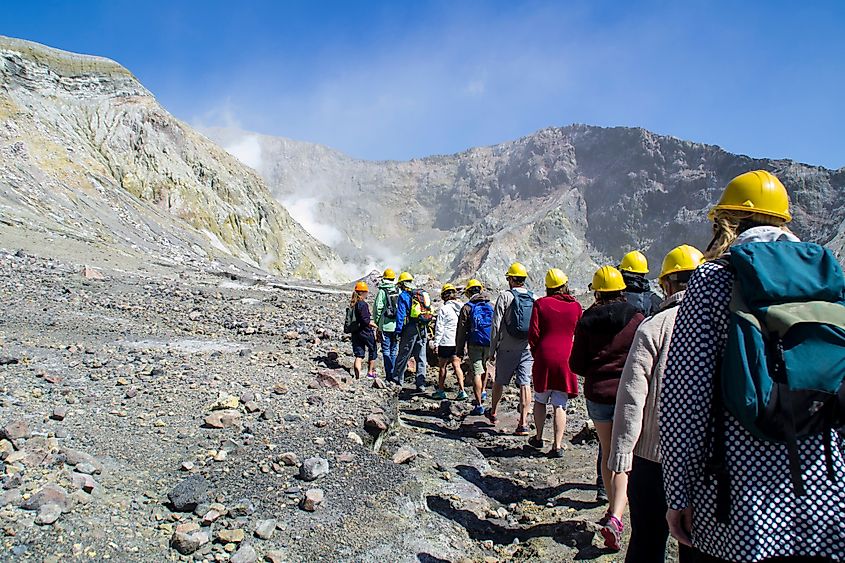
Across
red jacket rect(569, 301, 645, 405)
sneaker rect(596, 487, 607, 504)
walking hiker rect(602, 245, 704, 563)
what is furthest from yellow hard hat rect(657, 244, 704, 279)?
sneaker rect(596, 487, 607, 504)

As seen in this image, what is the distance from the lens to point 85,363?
6164mm

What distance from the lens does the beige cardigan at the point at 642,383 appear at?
116 inches

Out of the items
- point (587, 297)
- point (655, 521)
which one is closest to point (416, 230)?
point (587, 297)

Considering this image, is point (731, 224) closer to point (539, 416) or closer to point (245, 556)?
point (245, 556)

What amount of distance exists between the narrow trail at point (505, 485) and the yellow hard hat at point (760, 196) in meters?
2.73

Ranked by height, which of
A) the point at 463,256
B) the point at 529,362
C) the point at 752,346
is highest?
the point at 463,256

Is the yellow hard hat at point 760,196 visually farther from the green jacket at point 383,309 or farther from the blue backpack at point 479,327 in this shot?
the green jacket at point 383,309

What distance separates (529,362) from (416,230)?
9954 cm

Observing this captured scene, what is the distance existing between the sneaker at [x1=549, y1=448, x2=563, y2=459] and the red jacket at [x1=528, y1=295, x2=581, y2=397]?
0.74 meters

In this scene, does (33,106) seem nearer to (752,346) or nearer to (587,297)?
(587,297)

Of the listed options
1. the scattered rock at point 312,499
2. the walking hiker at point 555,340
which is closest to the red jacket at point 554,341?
the walking hiker at point 555,340

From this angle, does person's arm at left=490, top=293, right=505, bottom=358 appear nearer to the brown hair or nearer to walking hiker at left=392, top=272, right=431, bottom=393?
walking hiker at left=392, top=272, right=431, bottom=393

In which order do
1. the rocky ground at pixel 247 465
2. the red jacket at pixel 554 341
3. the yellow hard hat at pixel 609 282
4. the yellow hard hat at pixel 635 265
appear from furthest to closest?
the red jacket at pixel 554 341
the yellow hard hat at pixel 635 265
the yellow hard hat at pixel 609 282
the rocky ground at pixel 247 465

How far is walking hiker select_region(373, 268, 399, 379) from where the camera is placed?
27.1 feet
